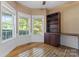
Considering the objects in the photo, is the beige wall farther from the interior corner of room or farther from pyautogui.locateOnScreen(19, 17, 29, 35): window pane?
pyautogui.locateOnScreen(19, 17, 29, 35): window pane

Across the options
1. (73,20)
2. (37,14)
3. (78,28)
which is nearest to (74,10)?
(73,20)

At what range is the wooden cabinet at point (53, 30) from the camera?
22.4 ft

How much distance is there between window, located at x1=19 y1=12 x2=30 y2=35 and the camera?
7.27 m

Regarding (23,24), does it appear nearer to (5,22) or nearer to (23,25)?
(23,25)

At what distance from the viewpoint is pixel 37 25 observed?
8.66 meters

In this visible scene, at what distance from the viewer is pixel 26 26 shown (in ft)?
26.0

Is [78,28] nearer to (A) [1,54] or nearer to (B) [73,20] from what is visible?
(B) [73,20]

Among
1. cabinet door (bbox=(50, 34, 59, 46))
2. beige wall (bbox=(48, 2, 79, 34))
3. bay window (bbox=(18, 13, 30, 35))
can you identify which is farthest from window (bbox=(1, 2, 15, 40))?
beige wall (bbox=(48, 2, 79, 34))

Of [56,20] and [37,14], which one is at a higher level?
[37,14]

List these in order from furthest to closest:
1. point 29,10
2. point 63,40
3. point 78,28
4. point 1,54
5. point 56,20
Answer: point 29,10
point 56,20
point 63,40
point 78,28
point 1,54

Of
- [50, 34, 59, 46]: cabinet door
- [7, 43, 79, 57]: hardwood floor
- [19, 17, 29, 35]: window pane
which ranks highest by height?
[19, 17, 29, 35]: window pane

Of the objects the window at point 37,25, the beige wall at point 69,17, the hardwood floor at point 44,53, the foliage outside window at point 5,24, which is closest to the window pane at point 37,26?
the window at point 37,25

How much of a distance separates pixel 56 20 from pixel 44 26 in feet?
4.35

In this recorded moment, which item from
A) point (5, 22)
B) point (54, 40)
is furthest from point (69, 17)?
point (5, 22)
